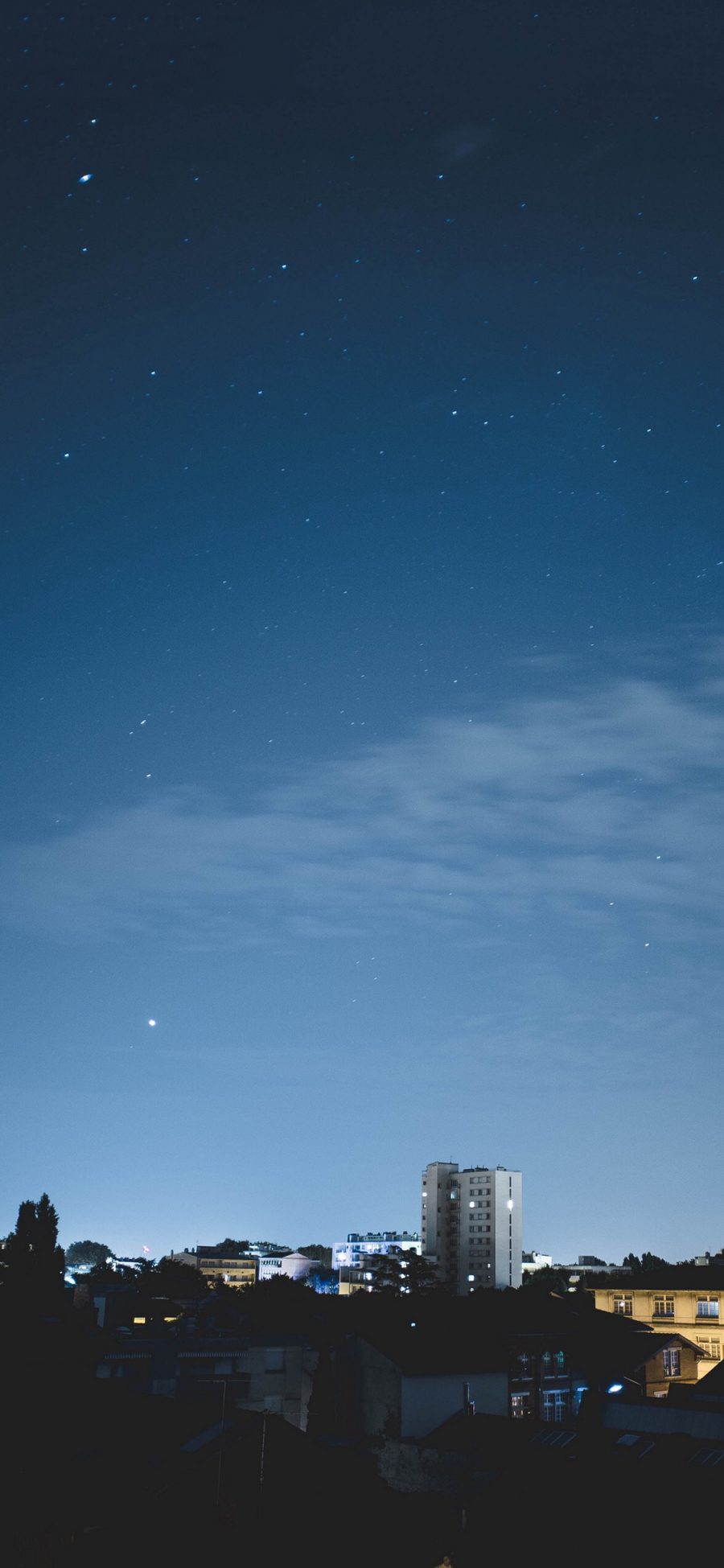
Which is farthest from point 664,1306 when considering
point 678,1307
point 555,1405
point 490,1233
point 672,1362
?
point 490,1233

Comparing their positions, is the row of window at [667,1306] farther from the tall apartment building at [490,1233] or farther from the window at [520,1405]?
the tall apartment building at [490,1233]

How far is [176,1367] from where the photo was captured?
5144 centimetres

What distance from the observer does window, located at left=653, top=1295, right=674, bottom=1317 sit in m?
79.2

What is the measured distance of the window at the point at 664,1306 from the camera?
260ft

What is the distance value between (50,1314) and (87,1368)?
13.2m

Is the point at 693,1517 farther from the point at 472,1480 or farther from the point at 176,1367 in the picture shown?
the point at 176,1367

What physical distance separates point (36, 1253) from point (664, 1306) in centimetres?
3981

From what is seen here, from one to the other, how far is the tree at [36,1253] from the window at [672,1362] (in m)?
30.2

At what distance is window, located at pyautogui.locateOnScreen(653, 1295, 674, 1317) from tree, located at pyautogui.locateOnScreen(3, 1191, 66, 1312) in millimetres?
36433

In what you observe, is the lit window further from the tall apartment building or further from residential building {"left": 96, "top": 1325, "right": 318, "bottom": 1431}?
the tall apartment building

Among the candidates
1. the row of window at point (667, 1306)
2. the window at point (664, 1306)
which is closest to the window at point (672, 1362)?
the row of window at point (667, 1306)

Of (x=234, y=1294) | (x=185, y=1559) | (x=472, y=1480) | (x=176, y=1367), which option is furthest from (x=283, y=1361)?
(x=234, y=1294)

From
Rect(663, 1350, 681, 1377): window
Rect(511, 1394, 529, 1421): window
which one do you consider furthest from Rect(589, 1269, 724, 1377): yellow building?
Rect(511, 1394, 529, 1421): window

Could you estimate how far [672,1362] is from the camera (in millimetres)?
62375
